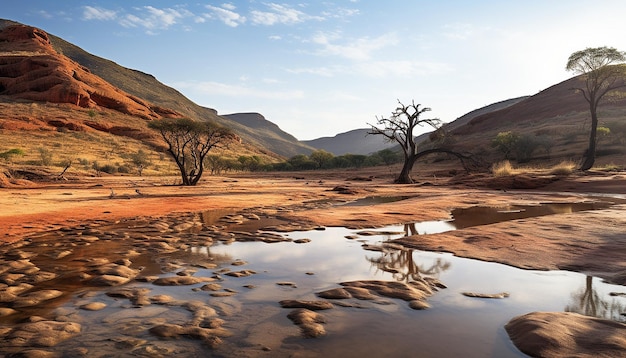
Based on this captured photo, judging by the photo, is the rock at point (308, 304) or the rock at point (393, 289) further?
the rock at point (393, 289)

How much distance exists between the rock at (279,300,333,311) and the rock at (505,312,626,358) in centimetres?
178

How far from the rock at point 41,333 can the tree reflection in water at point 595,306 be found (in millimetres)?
4921

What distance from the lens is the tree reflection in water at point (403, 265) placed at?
16.8 feet

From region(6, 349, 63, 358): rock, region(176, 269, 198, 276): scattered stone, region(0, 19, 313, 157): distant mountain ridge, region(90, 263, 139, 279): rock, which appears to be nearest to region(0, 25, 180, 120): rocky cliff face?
region(0, 19, 313, 157): distant mountain ridge

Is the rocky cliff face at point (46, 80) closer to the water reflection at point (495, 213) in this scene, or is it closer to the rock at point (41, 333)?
the water reflection at point (495, 213)

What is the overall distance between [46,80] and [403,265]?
3428 inches

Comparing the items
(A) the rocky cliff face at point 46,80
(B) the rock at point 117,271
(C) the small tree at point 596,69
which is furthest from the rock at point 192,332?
(A) the rocky cliff face at point 46,80

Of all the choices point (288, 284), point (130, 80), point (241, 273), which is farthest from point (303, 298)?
point (130, 80)

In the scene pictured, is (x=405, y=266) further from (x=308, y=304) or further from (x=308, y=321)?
(x=308, y=321)

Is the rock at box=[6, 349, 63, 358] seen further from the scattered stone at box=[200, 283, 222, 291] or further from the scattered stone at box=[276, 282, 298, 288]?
the scattered stone at box=[276, 282, 298, 288]

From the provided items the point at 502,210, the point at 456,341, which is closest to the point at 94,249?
the point at 456,341

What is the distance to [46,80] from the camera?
7088 centimetres

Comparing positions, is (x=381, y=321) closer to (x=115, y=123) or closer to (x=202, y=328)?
(x=202, y=328)

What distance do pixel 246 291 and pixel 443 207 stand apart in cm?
1008
